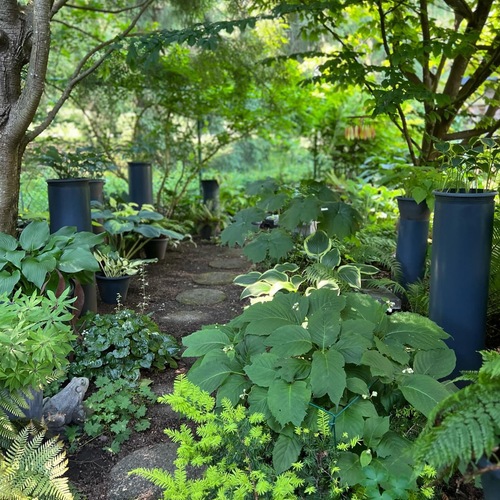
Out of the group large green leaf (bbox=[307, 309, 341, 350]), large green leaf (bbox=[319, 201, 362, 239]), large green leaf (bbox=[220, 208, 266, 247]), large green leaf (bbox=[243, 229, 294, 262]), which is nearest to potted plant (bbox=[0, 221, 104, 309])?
large green leaf (bbox=[220, 208, 266, 247])

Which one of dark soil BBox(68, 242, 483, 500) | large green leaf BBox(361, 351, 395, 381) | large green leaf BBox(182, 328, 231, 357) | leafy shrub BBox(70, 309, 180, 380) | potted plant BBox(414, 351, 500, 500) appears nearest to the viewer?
potted plant BBox(414, 351, 500, 500)

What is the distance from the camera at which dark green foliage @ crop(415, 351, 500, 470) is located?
1.25 meters

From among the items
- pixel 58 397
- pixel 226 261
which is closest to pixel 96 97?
pixel 226 261

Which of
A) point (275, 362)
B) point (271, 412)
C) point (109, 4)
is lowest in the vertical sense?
point (271, 412)

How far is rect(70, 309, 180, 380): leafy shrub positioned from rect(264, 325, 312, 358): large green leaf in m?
1.20

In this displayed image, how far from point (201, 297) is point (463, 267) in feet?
9.17

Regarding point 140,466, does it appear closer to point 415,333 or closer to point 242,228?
point 415,333

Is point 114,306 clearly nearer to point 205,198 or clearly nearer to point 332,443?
point 332,443

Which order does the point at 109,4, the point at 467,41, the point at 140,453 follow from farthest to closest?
the point at 109,4, the point at 467,41, the point at 140,453

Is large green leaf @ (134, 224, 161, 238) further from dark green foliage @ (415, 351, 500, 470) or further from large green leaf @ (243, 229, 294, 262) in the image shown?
dark green foliage @ (415, 351, 500, 470)

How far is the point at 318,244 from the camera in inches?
150

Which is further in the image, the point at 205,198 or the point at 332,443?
the point at 205,198

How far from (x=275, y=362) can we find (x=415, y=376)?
594 mm

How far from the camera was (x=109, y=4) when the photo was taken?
7.16 metres
